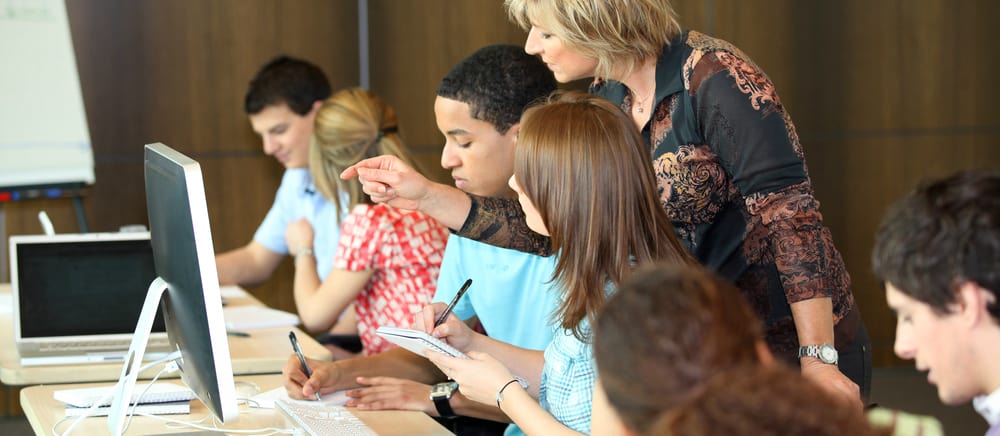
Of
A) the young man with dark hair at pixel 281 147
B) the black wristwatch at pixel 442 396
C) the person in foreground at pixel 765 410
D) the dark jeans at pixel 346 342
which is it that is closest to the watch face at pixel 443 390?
the black wristwatch at pixel 442 396

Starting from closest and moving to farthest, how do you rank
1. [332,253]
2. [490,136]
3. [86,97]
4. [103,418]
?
1. [103,418]
2. [490,136]
3. [332,253]
4. [86,97]

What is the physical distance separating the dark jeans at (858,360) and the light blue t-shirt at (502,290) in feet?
1.78

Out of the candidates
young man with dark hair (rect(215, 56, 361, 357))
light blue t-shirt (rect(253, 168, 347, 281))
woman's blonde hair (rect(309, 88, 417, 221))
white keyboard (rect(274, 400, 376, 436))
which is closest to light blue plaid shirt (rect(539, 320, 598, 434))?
white keyboard (rect(274, 400, 376, 436))

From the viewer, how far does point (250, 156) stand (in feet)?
14.2

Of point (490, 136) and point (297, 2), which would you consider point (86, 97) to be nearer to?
point (297, 2)

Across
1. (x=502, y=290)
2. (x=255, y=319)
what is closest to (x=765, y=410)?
(x=502, y=290)

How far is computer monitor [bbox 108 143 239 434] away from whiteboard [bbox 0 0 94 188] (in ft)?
7.90

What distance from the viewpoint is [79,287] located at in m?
2.44

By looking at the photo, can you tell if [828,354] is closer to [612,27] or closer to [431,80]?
[612,27]

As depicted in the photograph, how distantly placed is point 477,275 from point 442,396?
0.27m

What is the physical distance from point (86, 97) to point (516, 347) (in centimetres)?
262

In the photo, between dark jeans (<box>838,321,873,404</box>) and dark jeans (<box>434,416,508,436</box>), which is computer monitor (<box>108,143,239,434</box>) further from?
dark jeans (<box>838,321,873,404</box>)

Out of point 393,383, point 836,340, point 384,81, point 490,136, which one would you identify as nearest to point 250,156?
point 384,81

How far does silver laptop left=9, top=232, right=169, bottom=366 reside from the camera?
7.89ft
